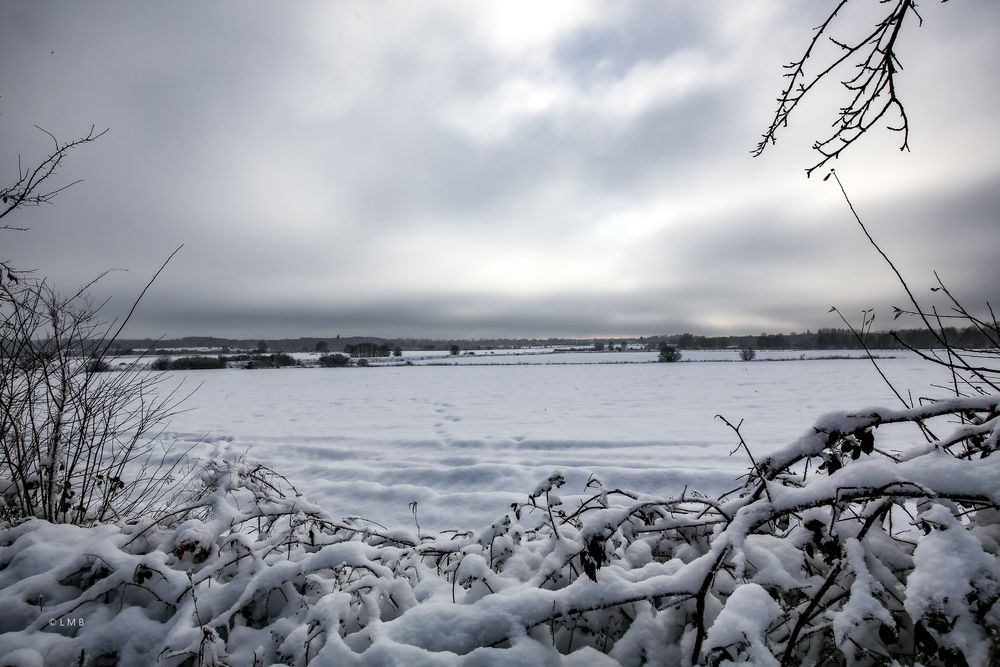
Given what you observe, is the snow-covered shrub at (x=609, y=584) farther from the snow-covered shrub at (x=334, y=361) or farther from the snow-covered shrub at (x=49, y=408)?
the snow-covered shrub at (x=334, y=361)

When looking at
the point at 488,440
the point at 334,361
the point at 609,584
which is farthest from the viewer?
the point at 334,361

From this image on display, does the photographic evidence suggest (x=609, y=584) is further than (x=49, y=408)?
No

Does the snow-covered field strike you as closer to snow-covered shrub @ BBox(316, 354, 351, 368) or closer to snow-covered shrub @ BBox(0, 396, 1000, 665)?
snow-covered shrub @ BBox(0, 396, 1000, 665)

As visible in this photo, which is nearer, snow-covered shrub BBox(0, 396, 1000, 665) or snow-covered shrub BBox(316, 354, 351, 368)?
snow-covered shrub BBox(0, 396, 1000, 665)

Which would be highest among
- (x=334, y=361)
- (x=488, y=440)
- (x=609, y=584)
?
(x=609, y=584)

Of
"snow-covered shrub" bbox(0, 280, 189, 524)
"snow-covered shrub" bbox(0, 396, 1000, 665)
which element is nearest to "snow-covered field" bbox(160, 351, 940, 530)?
"snow-covered shrub" bbox(0, 280, 189, 524)

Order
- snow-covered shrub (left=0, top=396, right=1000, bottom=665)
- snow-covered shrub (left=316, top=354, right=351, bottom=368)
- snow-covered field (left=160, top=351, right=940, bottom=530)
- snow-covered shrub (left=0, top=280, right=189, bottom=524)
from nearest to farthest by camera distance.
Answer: snow-covered shrub (left=0, top=396, right=1000, bottom=665) < snow-covered shrub (left=0, top=280, right=189, bottom=524) < snow-covered field (left=160, top=351, right=940, bottom=530) < snow-covered shrub (left=316, top=354, right=351, bottom=368)

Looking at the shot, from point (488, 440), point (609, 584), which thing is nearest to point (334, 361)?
point (488, 440)

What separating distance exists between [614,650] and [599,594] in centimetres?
20

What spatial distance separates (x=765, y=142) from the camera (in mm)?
2271

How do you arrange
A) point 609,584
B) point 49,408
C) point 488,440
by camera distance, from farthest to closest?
point 488,440
point 49,408
point 609,584

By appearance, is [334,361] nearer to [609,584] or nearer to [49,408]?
[49,408]

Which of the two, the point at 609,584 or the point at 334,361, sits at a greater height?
the point at 609,584

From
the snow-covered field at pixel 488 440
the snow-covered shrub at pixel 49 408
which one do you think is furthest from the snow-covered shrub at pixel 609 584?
the snow-covered field at pixel 488 440
